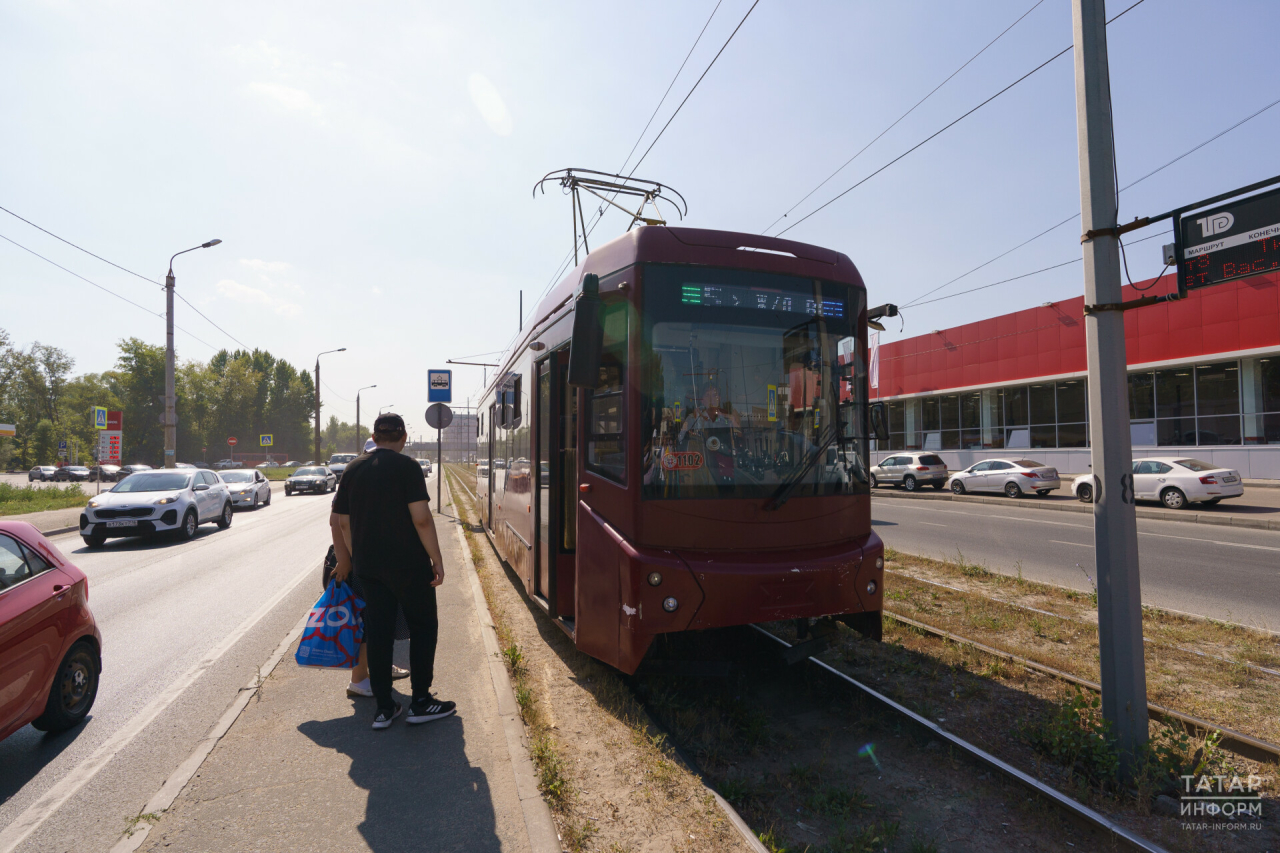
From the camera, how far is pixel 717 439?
15.0 ft

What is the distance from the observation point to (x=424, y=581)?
4406 mm

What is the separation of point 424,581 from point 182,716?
6.64 feet

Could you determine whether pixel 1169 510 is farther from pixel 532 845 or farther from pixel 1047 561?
pixel 532 845

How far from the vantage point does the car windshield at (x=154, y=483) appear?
1430cm

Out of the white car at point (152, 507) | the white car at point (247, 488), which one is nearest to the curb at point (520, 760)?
the white car at point (152, 507)

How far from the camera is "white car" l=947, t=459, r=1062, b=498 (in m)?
22.7

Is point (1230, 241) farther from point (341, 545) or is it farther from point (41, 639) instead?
point (41, 639)

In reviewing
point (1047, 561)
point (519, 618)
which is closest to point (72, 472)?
point (519, 618)

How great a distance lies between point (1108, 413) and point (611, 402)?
9.90 feet

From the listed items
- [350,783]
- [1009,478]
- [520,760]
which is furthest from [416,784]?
[1009,478]

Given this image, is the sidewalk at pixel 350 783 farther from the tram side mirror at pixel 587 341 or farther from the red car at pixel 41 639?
the tram side mirror at pixel 587 341

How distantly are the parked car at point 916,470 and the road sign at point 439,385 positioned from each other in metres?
17.2

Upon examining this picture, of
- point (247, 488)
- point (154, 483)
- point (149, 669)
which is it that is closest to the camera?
point (149, 669)

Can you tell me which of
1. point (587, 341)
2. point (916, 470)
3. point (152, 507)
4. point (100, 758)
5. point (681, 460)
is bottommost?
point (100, 758)
